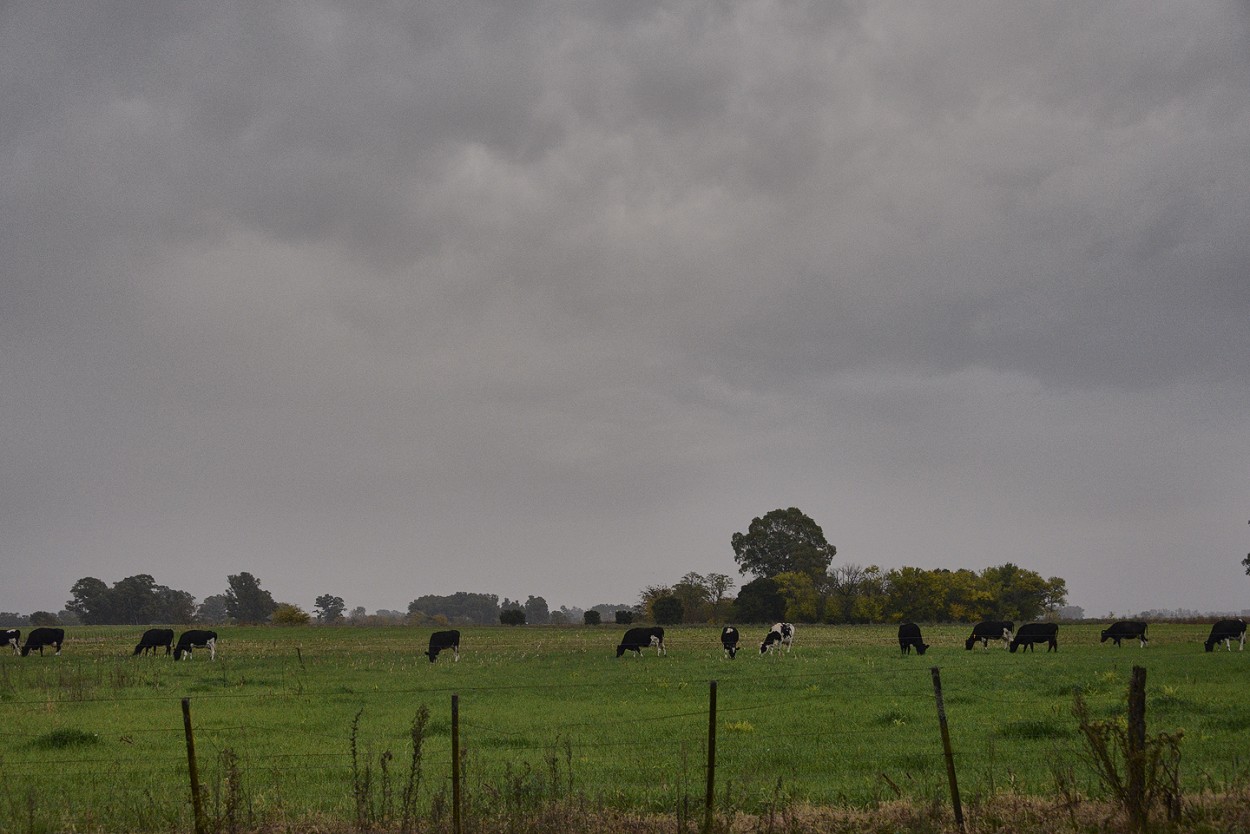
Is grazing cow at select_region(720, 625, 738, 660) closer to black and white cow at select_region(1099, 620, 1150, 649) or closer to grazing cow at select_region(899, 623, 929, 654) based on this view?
grazing cow at select_region(899, 623, 929, 654)

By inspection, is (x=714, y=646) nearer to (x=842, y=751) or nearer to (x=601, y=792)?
(x=842, y=751)

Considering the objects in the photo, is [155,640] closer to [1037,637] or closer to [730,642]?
[730,642]

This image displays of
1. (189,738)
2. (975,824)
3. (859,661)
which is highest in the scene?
(189,738)

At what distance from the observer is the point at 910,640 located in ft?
156

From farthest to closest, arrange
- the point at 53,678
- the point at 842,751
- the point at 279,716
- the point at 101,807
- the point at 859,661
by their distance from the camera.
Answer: the point at 859,661, the point at 53,678, the point at 279,716, the point at 842,751, the point at 101,807

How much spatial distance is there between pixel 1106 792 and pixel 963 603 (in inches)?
3673

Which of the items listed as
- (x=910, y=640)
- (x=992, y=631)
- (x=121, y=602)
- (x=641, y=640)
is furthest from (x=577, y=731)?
(x=121, y=602)

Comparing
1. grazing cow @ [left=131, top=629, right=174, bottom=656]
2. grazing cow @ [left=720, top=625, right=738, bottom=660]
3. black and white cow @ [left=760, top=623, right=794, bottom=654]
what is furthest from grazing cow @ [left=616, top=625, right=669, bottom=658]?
grazing cow @ [left=131, top=629, right=174, bottom=656]

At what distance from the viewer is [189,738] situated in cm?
980

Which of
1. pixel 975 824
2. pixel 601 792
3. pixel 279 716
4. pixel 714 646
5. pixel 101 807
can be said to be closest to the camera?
pixel 975 824

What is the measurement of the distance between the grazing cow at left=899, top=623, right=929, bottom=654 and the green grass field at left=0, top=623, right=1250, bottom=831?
344 centimetres

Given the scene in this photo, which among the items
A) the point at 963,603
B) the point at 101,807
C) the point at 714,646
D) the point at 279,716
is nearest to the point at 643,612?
the point at 963,603

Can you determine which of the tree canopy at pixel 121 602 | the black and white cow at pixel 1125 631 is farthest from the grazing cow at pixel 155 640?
the tree canopy at pixel 121 602

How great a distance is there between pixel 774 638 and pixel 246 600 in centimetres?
16939
